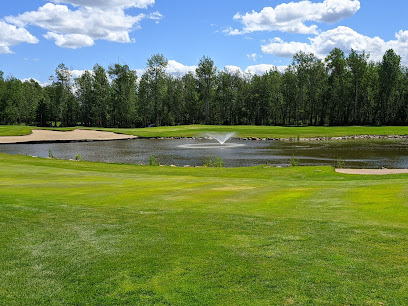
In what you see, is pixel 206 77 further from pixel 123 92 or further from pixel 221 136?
pixel 221 136

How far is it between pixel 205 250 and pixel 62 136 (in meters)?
65.2

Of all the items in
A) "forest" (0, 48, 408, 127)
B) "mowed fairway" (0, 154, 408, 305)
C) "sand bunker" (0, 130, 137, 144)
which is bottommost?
"mowed fairway" (0, 154, 408, 305)

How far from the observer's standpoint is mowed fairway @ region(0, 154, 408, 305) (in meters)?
5.31

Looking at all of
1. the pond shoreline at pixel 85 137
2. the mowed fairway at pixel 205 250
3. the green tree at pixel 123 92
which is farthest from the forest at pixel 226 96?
the mowed fairway at pixel 205 250

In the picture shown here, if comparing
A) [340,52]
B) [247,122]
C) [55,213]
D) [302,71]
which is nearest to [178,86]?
[247,122]

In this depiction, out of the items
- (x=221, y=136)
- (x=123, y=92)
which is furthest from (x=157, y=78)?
(x=221, y=136)

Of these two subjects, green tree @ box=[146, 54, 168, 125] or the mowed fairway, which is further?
green tree @ box=[146, 54, 168, 125]

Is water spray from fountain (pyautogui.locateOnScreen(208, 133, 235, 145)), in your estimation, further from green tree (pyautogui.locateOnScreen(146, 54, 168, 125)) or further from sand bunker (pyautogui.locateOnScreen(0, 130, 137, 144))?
green tree (pyautogui.locateOnScreen(146, 54, 168, 125))

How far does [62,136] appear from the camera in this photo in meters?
66.8

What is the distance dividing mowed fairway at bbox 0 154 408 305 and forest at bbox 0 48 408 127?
9811 cm

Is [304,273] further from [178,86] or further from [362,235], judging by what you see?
[178,86]

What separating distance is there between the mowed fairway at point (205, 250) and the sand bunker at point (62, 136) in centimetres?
5374

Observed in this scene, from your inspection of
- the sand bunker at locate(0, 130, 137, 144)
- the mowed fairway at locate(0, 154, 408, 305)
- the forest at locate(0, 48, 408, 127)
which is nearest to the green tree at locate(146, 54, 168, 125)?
the forest at locate(0, 48, 408, 127)

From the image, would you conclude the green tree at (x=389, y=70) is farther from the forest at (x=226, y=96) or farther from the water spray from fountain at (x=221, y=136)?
the water spray from fountain at (x=221, y=136)
